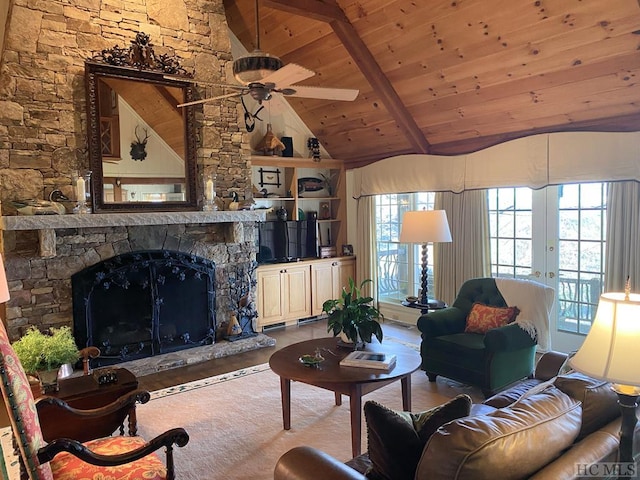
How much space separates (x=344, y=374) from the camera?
3.11 m

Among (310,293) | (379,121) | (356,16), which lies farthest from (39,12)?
(310,293)

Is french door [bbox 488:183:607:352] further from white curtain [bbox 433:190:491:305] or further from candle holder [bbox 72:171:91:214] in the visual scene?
candle holder [bbox 72:171:91:214]

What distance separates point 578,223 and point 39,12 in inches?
210

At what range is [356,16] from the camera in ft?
15.8

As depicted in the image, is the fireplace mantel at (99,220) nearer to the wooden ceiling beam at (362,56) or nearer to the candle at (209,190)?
the candle at (209,190)

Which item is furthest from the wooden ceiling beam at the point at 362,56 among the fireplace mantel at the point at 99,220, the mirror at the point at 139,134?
the fireplace mantel at the point at 99,220

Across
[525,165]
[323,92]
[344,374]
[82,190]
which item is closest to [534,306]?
[525,165]

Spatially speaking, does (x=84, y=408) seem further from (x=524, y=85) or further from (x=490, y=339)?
(x=524, y=85)

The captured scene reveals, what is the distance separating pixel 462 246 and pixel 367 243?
159cm

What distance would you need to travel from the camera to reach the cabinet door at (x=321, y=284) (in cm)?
667

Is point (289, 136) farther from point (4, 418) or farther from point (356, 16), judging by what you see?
point (4, 418)

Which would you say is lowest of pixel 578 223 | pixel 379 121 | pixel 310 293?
pixel 310 293

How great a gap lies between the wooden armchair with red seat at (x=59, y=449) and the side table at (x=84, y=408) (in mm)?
388

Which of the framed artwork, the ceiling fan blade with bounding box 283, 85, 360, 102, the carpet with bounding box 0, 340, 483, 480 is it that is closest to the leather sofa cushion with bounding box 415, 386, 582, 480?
the carpet with bounding box 0, 340, 483, 480
